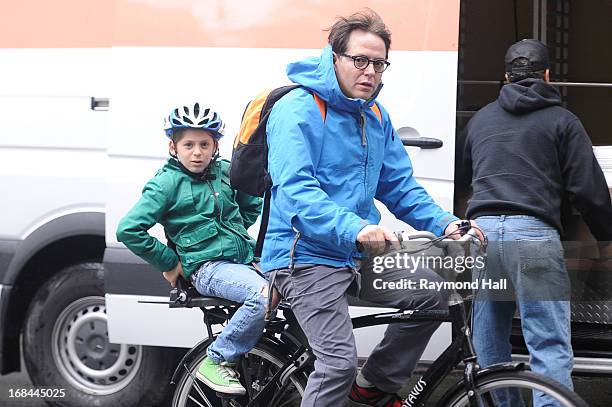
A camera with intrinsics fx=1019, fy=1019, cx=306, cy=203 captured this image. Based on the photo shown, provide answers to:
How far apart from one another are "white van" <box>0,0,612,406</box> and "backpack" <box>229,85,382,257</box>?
83cm

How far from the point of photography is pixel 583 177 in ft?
13.2

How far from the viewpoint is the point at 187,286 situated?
4.11 meters

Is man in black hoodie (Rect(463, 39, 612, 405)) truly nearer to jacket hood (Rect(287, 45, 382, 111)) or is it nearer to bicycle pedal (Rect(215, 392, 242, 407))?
jacket hood (Rect(287, 45, 382, 111))

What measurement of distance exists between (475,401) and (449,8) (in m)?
1.80

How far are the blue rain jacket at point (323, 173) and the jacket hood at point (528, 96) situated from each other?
0.65 metres

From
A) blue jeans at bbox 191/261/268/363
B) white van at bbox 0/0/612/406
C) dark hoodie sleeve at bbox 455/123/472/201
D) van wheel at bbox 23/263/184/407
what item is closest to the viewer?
blue jeans at bbox 191/261/268/363

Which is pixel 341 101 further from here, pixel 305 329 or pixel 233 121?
pixel 233 121

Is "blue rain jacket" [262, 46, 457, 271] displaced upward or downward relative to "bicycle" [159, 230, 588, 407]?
upward

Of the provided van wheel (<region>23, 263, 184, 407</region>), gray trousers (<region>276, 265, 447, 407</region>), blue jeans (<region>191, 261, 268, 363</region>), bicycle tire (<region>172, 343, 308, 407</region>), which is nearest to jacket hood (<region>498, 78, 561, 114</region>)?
gray trousers (<region>276, 265, 447, 407</region>)

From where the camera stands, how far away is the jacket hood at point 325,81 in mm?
3525

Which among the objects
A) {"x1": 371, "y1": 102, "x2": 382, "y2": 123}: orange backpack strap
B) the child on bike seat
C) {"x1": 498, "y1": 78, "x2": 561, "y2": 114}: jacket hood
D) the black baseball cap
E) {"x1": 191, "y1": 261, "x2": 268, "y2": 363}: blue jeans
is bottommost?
{"x1": 191, "y1": 261, "x2": 268, "y2": 363}: blue jeans

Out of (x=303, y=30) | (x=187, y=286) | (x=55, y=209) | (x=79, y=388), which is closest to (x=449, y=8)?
(x=303, y=30)

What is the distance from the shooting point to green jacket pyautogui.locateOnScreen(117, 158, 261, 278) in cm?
398

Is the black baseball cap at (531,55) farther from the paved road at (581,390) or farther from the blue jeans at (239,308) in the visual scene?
the paved road at (581,390)
